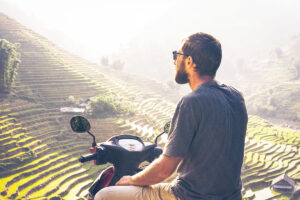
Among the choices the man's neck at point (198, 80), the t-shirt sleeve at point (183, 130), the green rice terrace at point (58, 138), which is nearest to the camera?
the t-shirt sleeve at point (183, 130)

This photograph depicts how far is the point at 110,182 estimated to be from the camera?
7.27ft

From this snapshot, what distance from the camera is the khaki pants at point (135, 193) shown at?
1.91 meters

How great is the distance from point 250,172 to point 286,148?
24.3 ft

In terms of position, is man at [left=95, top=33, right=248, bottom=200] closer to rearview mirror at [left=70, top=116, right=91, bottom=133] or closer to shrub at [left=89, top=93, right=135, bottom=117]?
rearview mirror at [left=70, top=116, right=91, bottom=133]

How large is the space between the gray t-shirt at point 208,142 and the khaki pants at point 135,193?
0.33ft

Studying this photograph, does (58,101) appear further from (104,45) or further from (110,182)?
(104,45)

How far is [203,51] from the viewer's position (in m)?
1.87

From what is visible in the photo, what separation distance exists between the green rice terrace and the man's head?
37.3ft

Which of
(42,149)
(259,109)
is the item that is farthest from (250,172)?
(259,109)

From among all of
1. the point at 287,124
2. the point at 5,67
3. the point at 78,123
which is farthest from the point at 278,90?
the point at 78,123

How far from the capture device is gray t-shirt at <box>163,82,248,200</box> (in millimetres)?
1685

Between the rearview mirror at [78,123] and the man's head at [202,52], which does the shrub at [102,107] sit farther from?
the man's head at [202,52]

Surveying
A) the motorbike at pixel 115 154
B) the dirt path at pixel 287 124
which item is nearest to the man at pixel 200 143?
the motorbike at pixel 115 154

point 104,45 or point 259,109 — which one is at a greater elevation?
point 104,45
